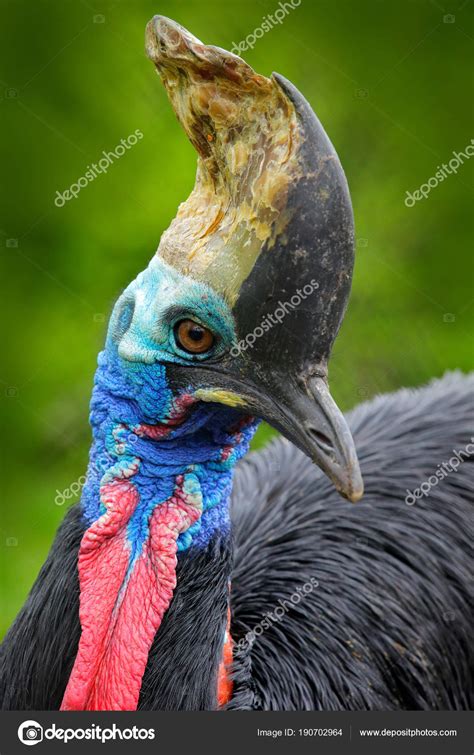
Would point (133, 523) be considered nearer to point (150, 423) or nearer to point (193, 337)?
point (150, 423)

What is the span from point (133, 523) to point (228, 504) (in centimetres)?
19

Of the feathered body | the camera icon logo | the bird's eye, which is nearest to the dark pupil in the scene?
the bird's eye

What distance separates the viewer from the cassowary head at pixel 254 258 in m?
1.62

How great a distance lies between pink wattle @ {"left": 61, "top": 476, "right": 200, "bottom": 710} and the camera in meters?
1.88

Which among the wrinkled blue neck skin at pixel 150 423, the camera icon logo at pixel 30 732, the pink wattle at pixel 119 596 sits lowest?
the camera icon logo at pixel 30 732

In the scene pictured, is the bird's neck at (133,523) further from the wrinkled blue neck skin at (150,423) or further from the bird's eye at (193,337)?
the bird's eye at (193,337)

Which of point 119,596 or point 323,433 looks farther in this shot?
point 119,596

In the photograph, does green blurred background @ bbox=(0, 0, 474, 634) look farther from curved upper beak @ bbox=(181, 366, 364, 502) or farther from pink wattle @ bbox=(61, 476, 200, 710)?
curved upper beak @ bbox=(181, 366, 364, 502)

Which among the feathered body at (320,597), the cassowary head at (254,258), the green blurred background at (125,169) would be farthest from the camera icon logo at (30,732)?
the green blurred background at (125,169)

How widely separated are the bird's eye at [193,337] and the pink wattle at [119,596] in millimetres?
269

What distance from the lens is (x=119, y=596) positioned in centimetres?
190

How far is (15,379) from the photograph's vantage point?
15.3ft

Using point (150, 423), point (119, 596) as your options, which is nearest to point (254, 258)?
point (150, 423)

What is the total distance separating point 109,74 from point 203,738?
3.26 m
